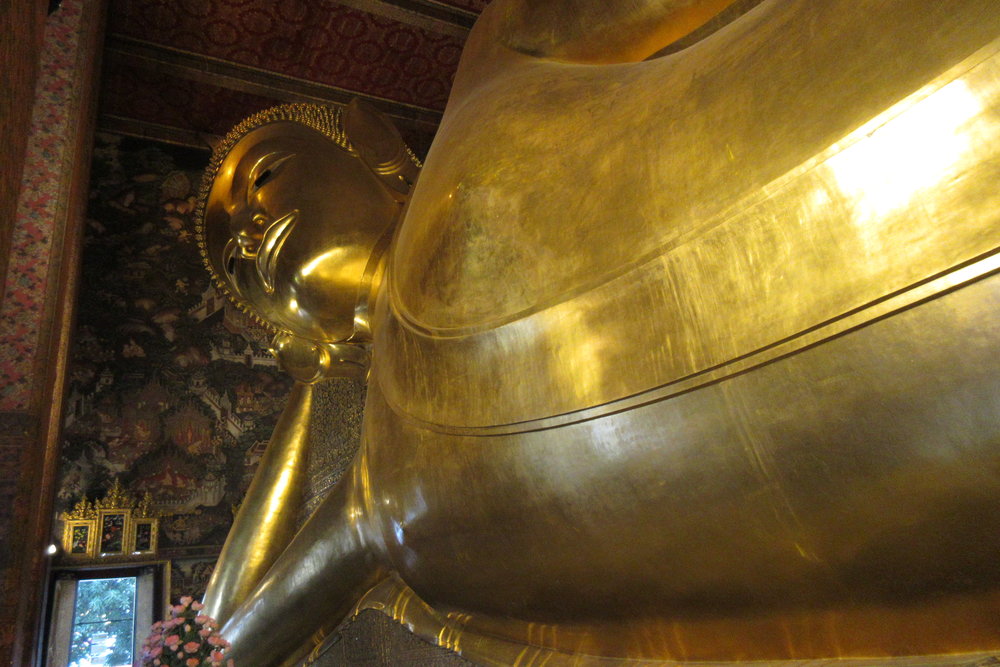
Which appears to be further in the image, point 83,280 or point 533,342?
point 83,280

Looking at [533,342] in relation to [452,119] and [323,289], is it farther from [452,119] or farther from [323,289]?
[323,289]

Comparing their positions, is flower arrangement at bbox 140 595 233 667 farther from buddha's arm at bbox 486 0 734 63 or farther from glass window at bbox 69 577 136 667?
glass window at bbox 69 577 136 667

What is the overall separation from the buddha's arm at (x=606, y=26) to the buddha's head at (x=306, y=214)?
47cm

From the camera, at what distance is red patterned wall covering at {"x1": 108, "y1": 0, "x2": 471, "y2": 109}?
4695mm

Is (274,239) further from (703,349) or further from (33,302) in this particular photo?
(33,302)

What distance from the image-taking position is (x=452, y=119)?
1.27 m

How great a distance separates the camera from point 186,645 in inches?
51.1

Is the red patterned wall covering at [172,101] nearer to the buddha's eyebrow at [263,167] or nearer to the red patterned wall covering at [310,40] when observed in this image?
the red patterned wall covering at [310,40]

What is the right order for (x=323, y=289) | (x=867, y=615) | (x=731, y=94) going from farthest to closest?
(x=323, y=289) < (x=731, y=94) < (x=867, y=615)

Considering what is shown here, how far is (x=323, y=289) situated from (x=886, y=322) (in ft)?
3.77

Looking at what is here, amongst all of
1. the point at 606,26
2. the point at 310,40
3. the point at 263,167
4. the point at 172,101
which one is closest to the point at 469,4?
the point at 310,40

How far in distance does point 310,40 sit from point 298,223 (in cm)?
399

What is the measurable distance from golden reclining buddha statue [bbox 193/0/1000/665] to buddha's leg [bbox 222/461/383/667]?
0.05 metres

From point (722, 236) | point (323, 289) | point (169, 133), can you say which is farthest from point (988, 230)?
point (169, 133)
